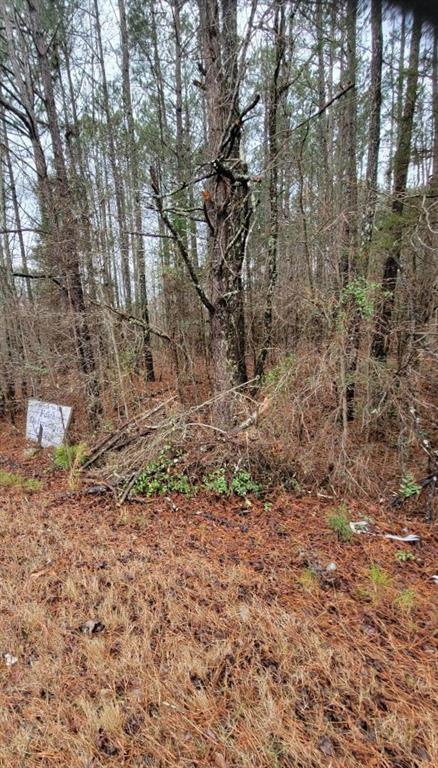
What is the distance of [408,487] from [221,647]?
2.54 m

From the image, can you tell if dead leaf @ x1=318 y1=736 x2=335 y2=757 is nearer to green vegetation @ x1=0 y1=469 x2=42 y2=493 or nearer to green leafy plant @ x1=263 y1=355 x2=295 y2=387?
green leafy plant @ x1=263 y1=355 x2=295 y2=387

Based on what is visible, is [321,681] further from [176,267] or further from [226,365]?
[176,267]

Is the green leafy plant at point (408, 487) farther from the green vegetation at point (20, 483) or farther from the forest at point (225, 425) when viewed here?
the green vegetation at point (20, 483)

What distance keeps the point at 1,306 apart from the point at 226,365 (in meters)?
7.65

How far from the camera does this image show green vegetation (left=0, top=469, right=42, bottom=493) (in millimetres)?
4844

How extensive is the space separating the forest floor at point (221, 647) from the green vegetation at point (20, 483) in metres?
1.62

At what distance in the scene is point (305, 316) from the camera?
5.46 metres

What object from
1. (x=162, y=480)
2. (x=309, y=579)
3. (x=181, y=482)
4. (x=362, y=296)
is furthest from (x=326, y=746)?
(x=362, y=296)

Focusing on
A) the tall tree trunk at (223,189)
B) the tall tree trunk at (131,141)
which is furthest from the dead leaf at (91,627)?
the tall tree trunk at (131,141)

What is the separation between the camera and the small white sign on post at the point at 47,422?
6781 millimetres

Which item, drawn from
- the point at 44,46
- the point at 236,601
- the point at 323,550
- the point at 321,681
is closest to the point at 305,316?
Answer: the point at 323,550

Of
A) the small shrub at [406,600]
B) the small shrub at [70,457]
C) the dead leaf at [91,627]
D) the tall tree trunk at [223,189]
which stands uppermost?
the tall tree trunk at [223,189]

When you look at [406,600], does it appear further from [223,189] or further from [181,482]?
→ [223,189]

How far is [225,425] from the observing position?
448cm
